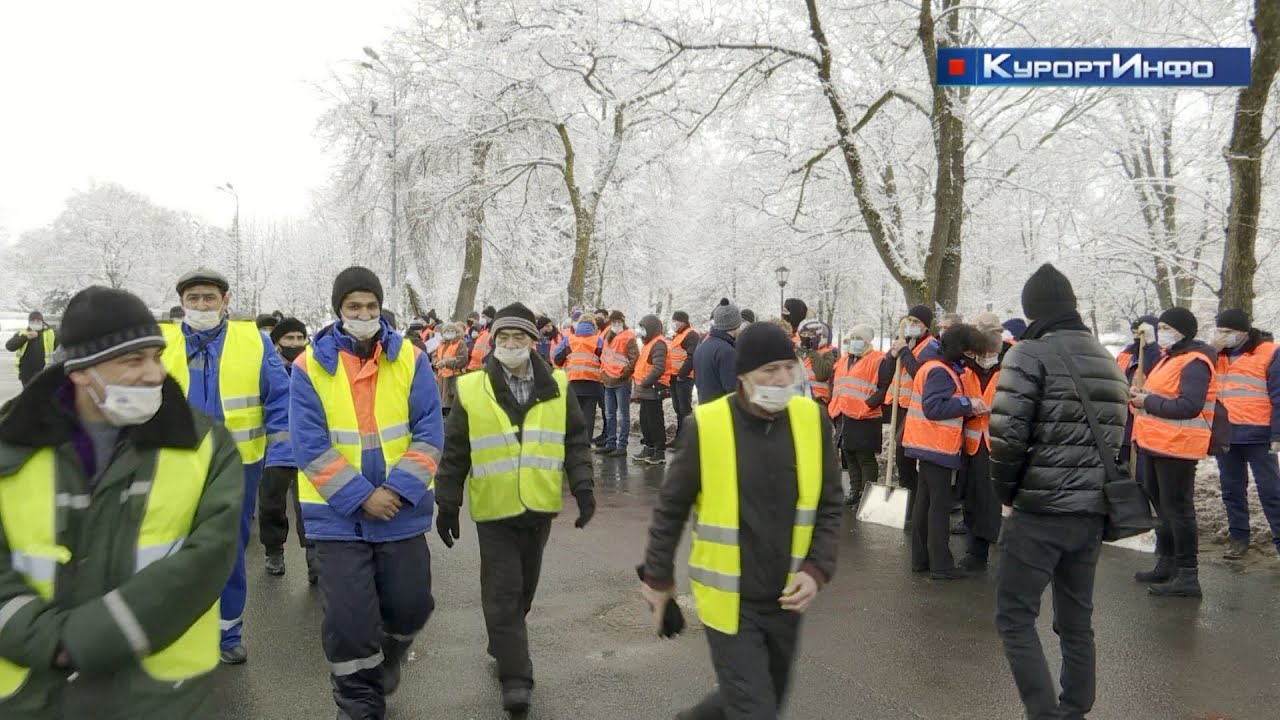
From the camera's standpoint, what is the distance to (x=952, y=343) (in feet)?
22.1

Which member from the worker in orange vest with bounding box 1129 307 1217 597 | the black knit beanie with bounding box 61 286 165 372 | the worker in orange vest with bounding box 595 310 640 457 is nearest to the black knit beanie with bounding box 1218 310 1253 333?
the worker in orange vest with bounding box 1129 307 1217 597

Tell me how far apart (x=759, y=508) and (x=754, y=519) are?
44mm

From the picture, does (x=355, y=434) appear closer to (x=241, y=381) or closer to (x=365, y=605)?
(x=365, y=605)

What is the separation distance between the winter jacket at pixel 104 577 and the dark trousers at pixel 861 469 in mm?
7549

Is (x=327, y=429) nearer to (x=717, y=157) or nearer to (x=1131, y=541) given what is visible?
(x=1131, y=541)

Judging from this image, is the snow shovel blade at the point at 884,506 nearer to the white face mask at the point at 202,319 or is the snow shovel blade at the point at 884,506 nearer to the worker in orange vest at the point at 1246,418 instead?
the worker in orange vest at the point at 1246,418

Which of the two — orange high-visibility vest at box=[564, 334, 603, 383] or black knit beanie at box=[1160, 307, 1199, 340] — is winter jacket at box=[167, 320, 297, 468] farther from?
orange high-visibility vest at box=[564, 334, 603, 383]

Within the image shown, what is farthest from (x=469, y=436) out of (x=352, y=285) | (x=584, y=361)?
(x=584, y=361)

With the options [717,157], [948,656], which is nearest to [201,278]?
[948,656]

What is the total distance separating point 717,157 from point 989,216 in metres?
6.67

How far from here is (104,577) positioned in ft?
6.98

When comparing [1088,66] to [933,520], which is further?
[1088,66]

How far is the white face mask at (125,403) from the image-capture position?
7.19 feet

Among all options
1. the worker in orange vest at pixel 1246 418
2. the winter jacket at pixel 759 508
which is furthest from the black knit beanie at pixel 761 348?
the worker in orange vest at pixel 1246 418
